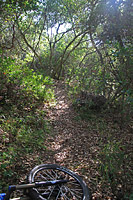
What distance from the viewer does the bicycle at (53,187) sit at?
2.37 m

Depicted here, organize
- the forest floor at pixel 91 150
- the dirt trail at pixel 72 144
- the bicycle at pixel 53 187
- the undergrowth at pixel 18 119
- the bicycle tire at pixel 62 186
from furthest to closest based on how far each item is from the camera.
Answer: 1. the dirt trail at pixel 72 144
2. the undergrowth at pixel 18 119
3. the forest floor at pixel 91 150
4. the bicycle tire at pixel 62 186
5. the bicycle at pixel 53 187

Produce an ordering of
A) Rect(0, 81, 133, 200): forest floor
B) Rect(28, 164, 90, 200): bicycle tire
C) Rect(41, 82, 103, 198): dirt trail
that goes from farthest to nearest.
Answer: Rect(41, 82, 103, 198): dirt trail, Rect(0, 81, 133, 200): forest floor, Rect(28, 164, 90, 200): bicycle tire

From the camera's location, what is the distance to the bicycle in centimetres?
237

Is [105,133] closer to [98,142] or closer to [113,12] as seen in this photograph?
[98,142]

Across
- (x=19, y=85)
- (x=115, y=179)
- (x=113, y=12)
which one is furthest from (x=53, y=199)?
(x=113, y=12)

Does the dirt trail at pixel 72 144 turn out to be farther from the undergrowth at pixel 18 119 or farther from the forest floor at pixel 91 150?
the undergrowth at pixel 18 119

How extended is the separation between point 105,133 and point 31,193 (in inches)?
142

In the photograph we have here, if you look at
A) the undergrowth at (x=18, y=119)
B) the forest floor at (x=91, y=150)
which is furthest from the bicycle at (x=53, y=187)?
the undergrowth at (x=18, y=119)

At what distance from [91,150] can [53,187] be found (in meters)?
1.88

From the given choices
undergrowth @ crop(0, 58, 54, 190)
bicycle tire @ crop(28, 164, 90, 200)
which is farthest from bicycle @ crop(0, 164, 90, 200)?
undergrowth @ crop(0, 58, 54, 190)

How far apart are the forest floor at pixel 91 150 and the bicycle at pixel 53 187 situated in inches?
10.6

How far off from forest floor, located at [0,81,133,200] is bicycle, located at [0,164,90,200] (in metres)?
0.27

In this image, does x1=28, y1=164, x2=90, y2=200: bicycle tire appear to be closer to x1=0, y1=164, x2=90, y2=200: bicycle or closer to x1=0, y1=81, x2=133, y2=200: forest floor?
x1=0, y1=164, x2=90, y2=200: bicycle

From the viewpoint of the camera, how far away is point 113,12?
638cm
